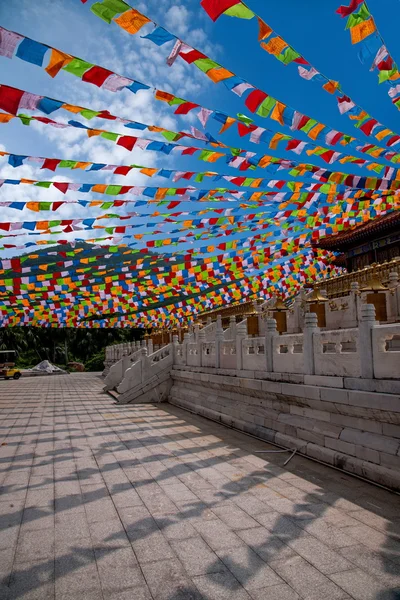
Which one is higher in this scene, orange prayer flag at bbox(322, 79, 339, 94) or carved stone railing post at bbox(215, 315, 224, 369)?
orange prayer flag at bbox(322, 79, 339, 94)

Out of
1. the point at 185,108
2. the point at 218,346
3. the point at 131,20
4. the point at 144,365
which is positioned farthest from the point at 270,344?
the point at 144,365

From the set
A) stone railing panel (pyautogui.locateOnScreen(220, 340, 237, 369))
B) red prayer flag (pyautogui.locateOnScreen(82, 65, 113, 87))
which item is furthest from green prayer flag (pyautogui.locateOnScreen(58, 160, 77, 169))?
stone railing panel (pyautogui.locateOnScreen(220, 340, 237, 369))

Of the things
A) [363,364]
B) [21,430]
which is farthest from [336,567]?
[21,430]

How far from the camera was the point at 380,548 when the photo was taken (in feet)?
12.3

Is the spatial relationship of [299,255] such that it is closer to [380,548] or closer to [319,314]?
[319,314]

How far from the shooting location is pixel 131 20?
228 inches

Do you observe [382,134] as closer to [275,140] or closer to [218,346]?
[275,140]

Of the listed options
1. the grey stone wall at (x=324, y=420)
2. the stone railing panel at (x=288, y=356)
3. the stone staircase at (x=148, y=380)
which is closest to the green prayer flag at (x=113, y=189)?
the grey stone wall at (x=324, y=420)

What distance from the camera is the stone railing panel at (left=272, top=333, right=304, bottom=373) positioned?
24.8 ft

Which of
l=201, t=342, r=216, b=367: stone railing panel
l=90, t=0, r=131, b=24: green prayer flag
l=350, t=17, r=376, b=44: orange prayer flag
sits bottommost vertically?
l=201, t=342, r=216, b=367: stone railing panel

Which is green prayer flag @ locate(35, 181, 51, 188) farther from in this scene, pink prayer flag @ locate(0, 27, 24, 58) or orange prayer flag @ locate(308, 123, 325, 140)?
orange prayer flag @ locate(308, 123, 325, 140)

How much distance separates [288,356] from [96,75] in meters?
6.04

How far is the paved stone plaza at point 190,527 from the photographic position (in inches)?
126

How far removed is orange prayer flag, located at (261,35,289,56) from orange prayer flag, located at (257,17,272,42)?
0.48 feet
